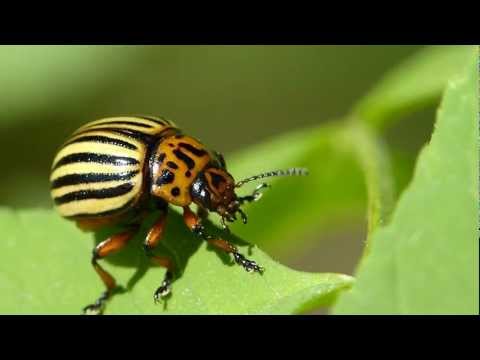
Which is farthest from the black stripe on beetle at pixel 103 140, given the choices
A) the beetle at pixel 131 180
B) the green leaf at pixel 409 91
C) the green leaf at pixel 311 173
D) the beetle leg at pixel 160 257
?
the green leaf at pixel 409 91

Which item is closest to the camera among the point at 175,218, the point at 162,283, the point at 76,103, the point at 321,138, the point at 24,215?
the point at 162,283

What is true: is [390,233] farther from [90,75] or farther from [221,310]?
[90,75]

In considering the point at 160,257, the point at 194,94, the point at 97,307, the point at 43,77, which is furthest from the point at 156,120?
the point at 194,94

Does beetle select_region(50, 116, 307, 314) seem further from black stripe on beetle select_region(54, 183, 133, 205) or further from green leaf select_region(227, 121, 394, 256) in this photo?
green leaf select_region(227, 121, 394, 256)

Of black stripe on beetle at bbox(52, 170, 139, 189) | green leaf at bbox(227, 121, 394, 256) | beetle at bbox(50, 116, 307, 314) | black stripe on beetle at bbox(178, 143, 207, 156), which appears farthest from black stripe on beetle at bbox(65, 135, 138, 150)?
green leaf at bbox(227, 121, 394, 256)

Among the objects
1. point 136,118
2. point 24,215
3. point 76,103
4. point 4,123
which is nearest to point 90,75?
point 76,103

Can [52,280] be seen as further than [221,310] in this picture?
Yes

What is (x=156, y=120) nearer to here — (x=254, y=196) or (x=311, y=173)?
(x=254, y=196)

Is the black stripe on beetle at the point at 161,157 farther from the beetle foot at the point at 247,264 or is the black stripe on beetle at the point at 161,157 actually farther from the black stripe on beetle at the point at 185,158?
the beetle foot at the point at 247,264
